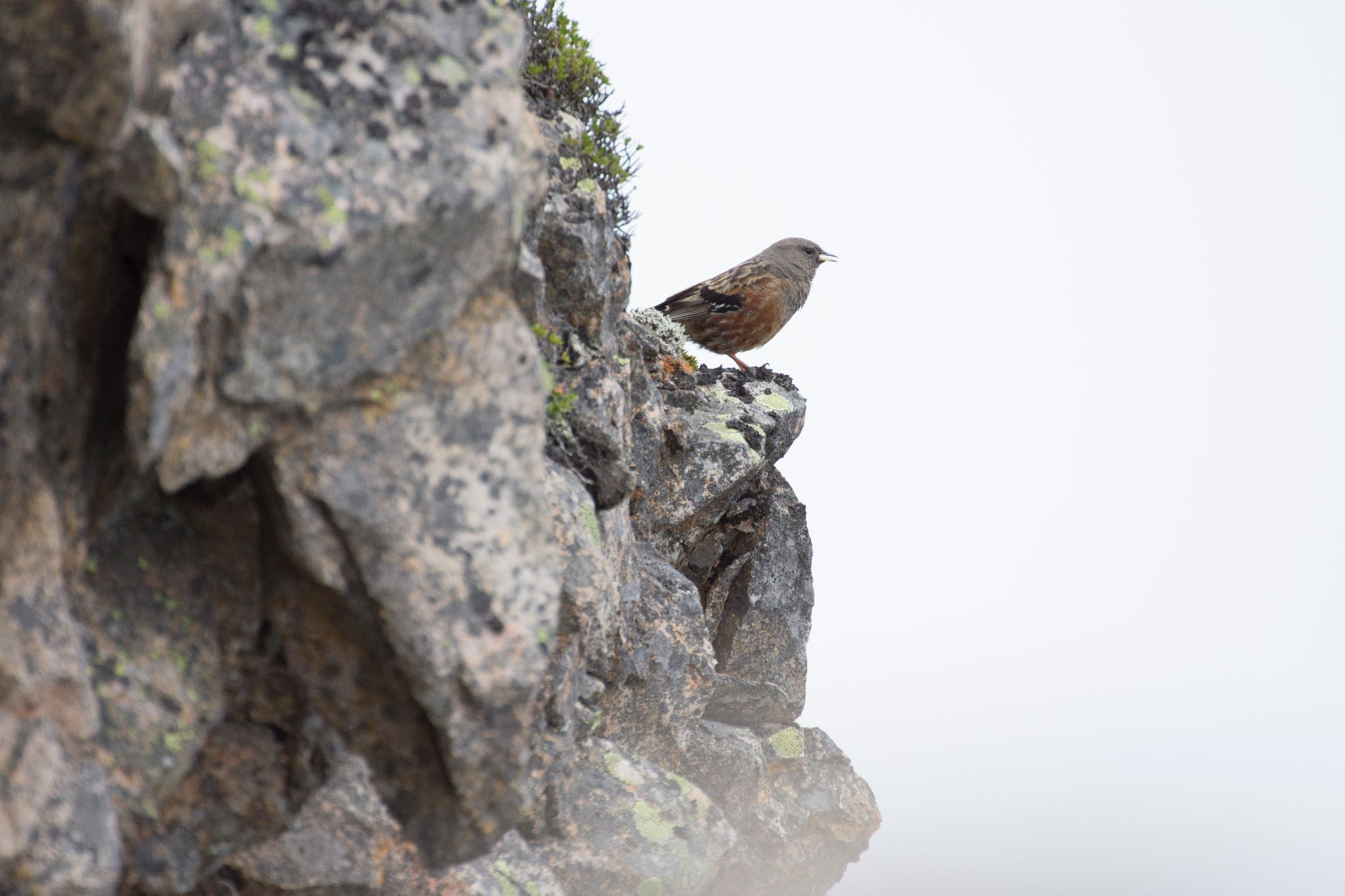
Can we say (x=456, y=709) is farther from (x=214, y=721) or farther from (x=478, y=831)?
(x=214, y=721)

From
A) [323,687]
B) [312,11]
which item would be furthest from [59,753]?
[312,11]

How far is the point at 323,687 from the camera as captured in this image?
490cm

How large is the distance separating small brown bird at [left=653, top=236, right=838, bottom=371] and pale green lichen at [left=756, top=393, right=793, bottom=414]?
102 centimetres

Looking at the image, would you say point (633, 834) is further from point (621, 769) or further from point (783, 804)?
point (783, 804)

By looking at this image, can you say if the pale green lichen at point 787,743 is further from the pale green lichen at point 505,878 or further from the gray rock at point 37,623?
the gray rock at point 37,623

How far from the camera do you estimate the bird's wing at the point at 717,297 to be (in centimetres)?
1448

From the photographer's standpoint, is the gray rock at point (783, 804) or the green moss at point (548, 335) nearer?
the green moss at point (548, 335)

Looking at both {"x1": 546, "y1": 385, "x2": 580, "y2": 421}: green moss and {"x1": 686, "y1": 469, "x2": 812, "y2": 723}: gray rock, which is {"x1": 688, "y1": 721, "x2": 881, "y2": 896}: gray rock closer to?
{"x1": 686, "y1": 469, "x2": 812, "y2": 723}: gray rock

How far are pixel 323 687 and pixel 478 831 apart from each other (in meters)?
1.11

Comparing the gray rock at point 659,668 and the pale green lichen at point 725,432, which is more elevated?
the pale green lichen at point 725,432

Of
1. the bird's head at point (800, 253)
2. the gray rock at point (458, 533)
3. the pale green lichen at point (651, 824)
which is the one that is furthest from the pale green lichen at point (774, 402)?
the gray rock at point (458, 533)

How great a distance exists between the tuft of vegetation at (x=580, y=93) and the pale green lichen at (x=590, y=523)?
11.1 feet

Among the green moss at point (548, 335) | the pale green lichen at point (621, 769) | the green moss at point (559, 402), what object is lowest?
the pale green lichen at point (621, 769)

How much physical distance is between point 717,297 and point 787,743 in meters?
6.81
